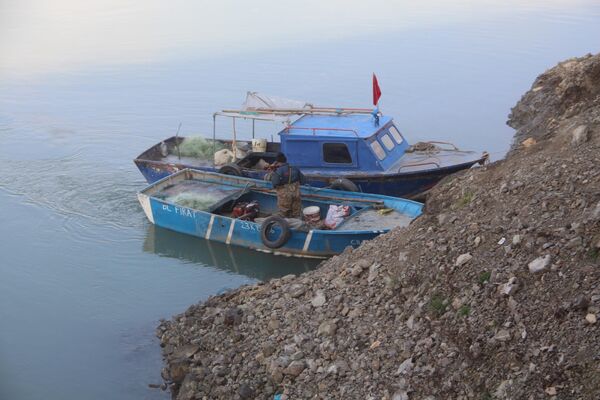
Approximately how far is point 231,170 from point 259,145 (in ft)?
3.70

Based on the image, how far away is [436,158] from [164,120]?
11664 millimetres

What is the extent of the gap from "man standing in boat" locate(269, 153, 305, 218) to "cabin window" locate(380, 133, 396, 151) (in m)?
2.71

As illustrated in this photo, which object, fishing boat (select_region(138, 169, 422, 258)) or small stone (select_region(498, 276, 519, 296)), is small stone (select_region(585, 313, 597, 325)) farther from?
fishing boat (select_region(138, 169, 422, 258))

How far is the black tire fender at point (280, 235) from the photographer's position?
16172mm

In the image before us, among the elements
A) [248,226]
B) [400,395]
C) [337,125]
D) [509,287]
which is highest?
[337,125]

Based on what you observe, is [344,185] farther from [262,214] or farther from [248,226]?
[248,226]

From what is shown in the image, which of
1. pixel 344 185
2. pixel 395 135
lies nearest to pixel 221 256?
pixel 344 185

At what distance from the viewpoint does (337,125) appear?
18.9 m

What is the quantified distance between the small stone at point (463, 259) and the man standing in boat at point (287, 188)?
6.84 metres

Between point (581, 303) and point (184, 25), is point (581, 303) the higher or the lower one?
the lower one

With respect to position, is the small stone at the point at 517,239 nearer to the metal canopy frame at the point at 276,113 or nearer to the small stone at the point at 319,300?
the small stone at the point at 319,300

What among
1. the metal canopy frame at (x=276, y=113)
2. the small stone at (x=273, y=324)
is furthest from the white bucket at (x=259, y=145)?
the small stone at (x=273, y=324)

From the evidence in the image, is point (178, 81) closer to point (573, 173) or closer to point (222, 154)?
point (222, 154)

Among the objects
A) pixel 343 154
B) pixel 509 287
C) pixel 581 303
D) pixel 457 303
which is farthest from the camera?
pixel 343 154
